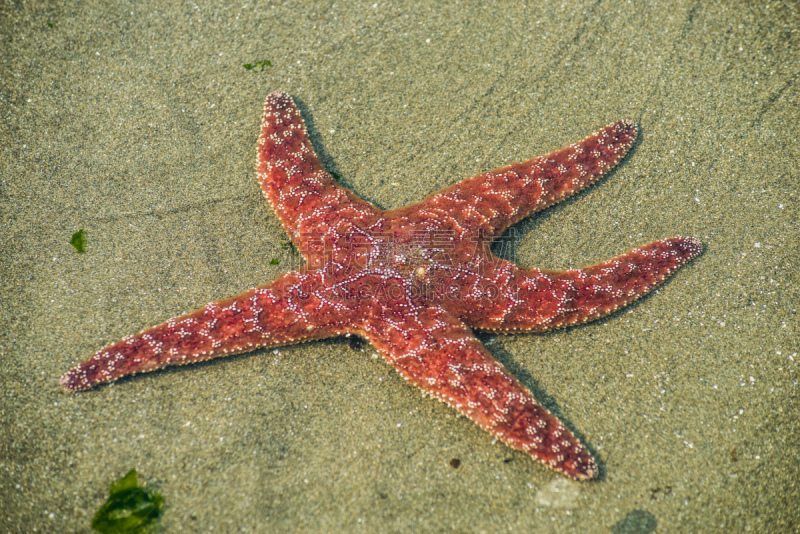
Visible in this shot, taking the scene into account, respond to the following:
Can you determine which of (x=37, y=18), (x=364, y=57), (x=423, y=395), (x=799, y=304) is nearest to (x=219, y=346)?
(x=423, y=395)

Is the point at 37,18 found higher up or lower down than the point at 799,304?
higher up

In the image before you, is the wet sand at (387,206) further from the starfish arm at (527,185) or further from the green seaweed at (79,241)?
the starfish arm at (527,185)

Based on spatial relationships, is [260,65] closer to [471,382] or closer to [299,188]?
[299,188]

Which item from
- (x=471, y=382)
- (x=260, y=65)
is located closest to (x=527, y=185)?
(x=471, y=382)

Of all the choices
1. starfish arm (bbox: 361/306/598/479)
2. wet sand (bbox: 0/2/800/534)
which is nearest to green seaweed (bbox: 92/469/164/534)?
wet sand (bbox: 0/2/800/534)

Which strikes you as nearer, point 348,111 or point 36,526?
point 36,526

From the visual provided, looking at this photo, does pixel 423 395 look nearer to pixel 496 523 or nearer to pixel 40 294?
pixel 496 523
